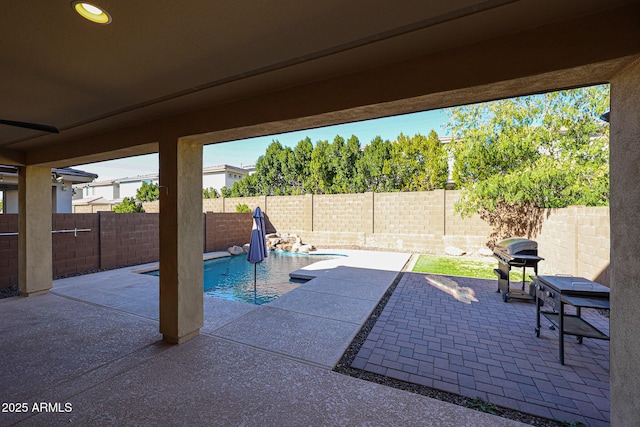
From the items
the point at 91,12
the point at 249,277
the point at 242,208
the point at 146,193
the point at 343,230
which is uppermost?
the point at 146,193

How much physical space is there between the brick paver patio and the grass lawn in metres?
2.21

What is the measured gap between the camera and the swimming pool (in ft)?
21.6

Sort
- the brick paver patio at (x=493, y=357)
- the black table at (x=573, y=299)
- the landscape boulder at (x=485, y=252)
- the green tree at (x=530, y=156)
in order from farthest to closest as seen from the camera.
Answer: the landscape boulder at (x=485, y=252)
the green tree at (x=530, y=156)
the black table at (x=573, y=299)
the brick paver patio at (x=493, y=357)

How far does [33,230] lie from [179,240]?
4.22 metres

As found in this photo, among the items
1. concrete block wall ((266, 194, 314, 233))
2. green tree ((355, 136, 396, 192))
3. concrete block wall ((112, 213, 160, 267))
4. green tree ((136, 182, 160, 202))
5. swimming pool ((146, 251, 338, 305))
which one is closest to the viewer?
swimming pool ((146, 251, 338, 305))

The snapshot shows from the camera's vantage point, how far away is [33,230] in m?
5.18

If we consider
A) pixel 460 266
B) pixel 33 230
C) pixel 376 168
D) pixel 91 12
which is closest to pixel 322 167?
pixel 376 168

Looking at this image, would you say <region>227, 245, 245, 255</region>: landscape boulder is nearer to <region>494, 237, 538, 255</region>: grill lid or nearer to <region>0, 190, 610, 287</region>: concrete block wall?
<region>0, 190, 610, 287</region>: concrete block wall

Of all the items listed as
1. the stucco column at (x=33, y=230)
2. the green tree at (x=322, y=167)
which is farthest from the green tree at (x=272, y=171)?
the stucco column at (x=33, y=230)

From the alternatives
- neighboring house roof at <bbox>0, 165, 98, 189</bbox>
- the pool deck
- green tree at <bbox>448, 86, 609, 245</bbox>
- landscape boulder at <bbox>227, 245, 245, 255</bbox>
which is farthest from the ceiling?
landscape boulder at <bbox>227, 245, 245, 255</bbox>

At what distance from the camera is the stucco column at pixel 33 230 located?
16.7ft

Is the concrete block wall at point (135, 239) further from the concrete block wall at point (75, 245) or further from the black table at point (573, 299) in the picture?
the black table at point (573, 299)

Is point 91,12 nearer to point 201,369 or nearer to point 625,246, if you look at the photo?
point 201,369

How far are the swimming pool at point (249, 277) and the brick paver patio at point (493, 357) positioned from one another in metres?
3.29
